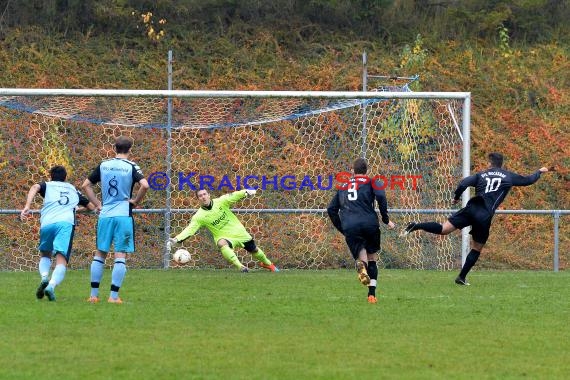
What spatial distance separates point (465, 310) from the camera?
1232 centimetres

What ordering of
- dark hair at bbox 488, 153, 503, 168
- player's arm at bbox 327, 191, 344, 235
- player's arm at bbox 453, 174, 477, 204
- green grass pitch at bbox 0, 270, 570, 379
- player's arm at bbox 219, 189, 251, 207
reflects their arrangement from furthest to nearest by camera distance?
1. player's arm at bbox 219, 189, 251, 207
2. dark hair at bbox 488, 153, 503, 168
3. player's arm at bbox 453, 174, 477, 204
4. player's arm at bbox 327, 191, 344, 235
5. green grass pitch at bbox 0, 270, 570, 379

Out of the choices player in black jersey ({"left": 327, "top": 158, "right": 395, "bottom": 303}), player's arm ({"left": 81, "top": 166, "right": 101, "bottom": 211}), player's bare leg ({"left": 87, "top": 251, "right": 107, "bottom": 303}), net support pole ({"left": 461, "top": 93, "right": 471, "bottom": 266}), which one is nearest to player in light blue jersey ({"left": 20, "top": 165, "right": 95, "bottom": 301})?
player's arm ({"left": 81, "top": 166, "right": 101, "bottom": 211})

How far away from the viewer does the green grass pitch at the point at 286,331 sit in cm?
819

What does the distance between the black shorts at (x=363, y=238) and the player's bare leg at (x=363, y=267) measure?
6 centimetres

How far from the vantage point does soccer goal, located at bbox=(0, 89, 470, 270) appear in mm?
19891

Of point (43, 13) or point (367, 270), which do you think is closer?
point (367, 270)

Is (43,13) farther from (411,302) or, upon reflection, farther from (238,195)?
(411,302)

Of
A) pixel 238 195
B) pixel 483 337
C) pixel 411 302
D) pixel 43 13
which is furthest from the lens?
pixel 43 13

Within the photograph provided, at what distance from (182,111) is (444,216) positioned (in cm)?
595

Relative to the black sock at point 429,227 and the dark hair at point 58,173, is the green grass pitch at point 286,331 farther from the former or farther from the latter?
the dark hair at point 58,173

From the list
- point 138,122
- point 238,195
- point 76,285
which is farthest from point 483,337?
point 138,122

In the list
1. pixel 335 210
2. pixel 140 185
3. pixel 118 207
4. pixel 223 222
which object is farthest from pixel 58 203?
pixel 223 222

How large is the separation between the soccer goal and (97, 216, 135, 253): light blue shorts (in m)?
6.46

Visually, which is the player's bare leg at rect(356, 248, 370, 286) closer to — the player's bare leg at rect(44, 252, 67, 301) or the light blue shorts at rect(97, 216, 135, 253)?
the light blue shorts at rect(97, 216, 135, 253)
